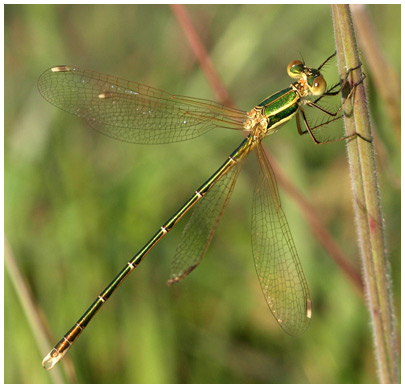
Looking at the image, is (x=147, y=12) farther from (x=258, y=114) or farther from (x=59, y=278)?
(x=59, y=278)

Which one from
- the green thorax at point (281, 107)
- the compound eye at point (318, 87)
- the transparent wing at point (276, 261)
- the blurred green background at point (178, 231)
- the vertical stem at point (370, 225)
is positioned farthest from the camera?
the blurred green background at point (178, 231)

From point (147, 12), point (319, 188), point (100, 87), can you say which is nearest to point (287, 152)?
point (319, 188)

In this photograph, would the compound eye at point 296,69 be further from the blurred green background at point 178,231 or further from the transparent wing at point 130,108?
the transparent wing at point 130,108

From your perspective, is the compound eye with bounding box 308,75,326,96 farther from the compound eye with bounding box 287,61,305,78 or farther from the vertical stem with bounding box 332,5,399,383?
the vertical stem with bounding box 332,5,399,383

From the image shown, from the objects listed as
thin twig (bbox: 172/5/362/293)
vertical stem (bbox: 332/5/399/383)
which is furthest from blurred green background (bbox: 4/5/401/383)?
vertical stem (bbox: 332/5/399/383)

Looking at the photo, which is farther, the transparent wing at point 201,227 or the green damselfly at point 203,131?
the transparent wing at point 201,227

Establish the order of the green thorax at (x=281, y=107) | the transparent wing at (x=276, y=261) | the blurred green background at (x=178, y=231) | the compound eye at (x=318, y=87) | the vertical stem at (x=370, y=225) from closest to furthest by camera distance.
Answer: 1. the vertical stem at (x=370, y=225)
2. the transparent wing at (x=276, y=261)
3. the compound eye at (x=318, y=87)
4. the green thorax at (x=281, y=107)
5. the blurred green background at (x=178, y=231)

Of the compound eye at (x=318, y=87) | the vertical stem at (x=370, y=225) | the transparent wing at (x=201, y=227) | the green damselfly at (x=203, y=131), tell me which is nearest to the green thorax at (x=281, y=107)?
the green damselfly at (x=203, y=131)
